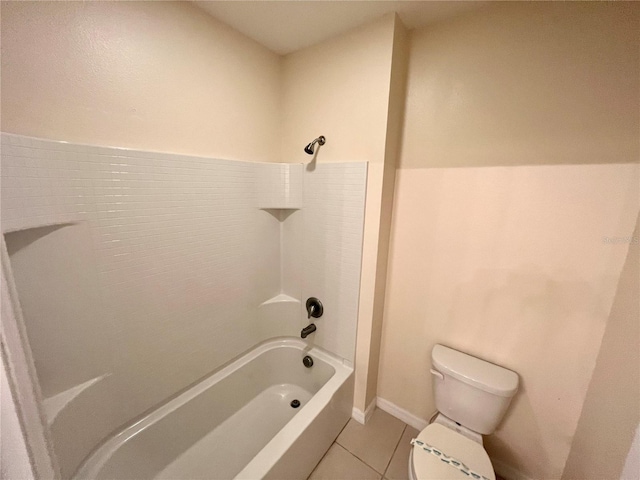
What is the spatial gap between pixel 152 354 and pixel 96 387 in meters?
0.22

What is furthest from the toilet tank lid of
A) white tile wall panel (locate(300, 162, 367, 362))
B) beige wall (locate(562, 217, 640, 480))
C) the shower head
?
the shower head

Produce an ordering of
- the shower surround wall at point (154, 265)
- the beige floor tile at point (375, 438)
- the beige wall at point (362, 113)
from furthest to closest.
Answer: the beige floor tile at point (375, 438), the beige wall at point (362, 113), the shower surround wall at point (154, 265)

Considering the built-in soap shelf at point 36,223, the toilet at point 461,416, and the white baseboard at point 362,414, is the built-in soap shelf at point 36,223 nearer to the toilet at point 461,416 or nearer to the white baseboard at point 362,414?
the toilet at point 461,416

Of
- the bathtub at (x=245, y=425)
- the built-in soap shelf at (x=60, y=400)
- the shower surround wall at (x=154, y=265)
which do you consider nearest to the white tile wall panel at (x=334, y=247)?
the shower surround wall at (x=154, y=265)

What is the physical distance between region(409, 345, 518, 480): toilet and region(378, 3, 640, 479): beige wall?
0.41 ft

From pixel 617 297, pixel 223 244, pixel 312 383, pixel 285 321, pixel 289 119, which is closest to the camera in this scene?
pixel 617 297

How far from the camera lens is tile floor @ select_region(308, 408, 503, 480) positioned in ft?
4.32

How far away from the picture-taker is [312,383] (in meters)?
1.75

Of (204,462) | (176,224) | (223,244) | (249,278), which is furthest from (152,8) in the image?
(204,462)

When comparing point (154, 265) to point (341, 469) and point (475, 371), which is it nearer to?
point (341, 469)

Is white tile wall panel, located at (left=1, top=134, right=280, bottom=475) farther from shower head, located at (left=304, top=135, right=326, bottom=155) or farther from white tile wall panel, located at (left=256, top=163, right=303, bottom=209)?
shower head, located at (left=304, top=135, right=326, bottom=155)

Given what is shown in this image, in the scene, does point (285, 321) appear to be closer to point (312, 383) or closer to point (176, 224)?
point (312, 383)

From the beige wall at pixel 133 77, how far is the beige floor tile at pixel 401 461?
2001 mm

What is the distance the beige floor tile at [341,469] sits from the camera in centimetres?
130
